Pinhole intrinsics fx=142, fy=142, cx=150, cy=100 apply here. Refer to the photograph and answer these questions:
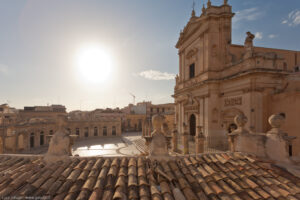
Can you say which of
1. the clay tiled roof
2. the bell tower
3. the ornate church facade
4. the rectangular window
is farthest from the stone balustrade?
the rectangular window

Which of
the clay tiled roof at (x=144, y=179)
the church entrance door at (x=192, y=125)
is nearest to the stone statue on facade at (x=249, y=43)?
the church entrance door at (x=192, y=125)

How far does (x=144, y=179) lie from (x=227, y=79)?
1200cm

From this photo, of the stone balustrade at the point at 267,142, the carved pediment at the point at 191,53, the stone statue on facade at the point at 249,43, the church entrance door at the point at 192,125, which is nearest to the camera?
the stone balustrade at the point at 267,142

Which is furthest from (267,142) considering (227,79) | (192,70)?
(192,70)

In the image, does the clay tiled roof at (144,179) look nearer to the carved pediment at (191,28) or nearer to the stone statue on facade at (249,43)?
the stone statue on facade at (249,43)

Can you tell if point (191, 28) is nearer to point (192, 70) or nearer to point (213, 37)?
point (213, 37)

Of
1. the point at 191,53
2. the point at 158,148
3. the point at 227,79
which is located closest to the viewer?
the point at 158,148

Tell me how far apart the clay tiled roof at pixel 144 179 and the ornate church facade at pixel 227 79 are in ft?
25.9

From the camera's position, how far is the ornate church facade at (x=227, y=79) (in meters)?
10.2

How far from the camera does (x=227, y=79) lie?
1230cm

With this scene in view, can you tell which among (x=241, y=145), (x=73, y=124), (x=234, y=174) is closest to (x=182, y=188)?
(x=234, y=174)

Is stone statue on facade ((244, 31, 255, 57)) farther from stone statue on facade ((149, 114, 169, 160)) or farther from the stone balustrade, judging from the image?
stone statue on facade ((149, 114, 169, 160))

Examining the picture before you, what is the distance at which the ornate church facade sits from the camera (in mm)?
10172

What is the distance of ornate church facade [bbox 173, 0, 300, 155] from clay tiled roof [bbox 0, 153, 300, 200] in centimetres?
788
